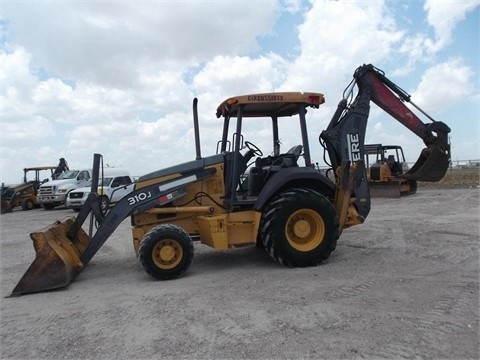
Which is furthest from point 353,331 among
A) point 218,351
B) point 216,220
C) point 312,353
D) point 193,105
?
point 193,105

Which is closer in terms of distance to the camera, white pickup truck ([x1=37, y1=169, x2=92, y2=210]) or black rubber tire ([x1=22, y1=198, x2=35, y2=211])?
white pickup truck ([x1=37, y1=169, x2=92, y2=210])

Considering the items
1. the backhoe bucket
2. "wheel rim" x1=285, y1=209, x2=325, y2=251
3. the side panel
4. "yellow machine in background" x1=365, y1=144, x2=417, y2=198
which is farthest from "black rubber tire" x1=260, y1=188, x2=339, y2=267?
"yellow machine in background" x1=365, y1=144, x2=417, y2=198

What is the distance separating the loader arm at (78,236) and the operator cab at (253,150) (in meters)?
0.46

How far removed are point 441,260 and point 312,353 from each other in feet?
13.0

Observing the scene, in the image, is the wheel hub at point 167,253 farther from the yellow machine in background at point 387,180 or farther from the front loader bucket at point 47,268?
the yellow machine in background at point 387,180

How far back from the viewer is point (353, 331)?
4.19 m

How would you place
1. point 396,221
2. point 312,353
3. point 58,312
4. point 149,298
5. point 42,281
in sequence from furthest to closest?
point 396,221 < point 42,281 < point 149,298 < point 58,312 < point 312,353

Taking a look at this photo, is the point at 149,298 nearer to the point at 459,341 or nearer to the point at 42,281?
the point at 42,281

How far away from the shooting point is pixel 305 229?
6988 millimetres

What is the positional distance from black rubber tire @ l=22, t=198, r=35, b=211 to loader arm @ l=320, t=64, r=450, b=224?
20.5 m

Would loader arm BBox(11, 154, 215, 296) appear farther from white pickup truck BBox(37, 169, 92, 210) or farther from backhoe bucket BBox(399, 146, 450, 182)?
white pickup truck BBox(37, 169, 92, 210)

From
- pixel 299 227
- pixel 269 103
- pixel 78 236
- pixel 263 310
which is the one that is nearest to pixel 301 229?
pixel 299 227

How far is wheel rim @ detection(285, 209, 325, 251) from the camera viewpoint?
6.91 metres

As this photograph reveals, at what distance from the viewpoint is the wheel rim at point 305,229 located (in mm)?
6915
